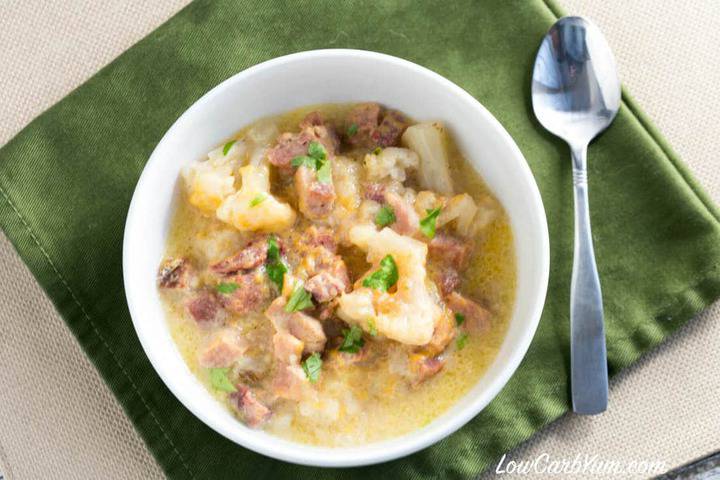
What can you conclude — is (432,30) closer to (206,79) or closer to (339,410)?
(206,79)

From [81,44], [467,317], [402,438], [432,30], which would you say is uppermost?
[81,44]

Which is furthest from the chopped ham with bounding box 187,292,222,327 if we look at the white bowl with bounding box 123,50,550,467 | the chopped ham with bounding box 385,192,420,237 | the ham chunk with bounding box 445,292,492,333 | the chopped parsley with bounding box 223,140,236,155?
the ham chunk with bounding box 445,292,492,333

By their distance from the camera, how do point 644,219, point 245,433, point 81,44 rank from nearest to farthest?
point 245,433, point 644,219, point 81,44

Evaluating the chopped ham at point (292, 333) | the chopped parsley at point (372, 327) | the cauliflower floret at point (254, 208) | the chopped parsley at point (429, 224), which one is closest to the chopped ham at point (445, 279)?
the chopped parsley at point (429, 224)

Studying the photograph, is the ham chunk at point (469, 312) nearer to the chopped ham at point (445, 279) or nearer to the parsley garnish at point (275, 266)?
the chopped ham at point (445, 279)

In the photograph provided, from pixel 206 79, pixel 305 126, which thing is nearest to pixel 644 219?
pixel 305 126

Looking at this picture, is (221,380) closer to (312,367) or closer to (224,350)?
A: (224,350)

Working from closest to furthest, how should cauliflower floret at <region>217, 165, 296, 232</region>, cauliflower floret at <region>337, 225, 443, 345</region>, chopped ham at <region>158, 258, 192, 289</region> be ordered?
cauliflower floret at <region>337, 225, 443, 345</region>
cauliflower floret at <region>217, 165, 296, 232</region>
chopped ham at <region>158, 258, 192, 289</region>

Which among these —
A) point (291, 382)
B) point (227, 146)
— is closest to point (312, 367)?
point (291, 382)

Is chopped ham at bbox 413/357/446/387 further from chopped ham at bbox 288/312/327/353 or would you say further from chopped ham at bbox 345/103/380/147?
chopped ham at bbox 345/103/380/147
